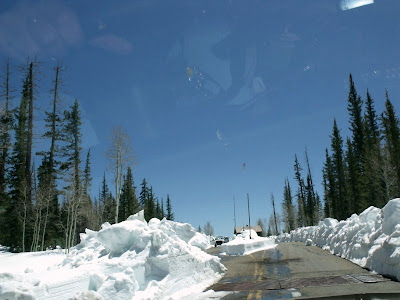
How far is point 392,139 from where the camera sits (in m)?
34.5

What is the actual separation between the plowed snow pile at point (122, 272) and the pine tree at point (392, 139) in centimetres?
2818

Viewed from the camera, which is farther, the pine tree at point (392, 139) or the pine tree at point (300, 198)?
the pine tree at point (300, 198)

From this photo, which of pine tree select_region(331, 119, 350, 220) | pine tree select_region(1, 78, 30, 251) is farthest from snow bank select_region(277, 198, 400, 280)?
pine tree select_region(331, 119, 350, 220)

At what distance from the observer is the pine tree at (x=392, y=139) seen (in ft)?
111

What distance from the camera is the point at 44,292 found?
7691 mm

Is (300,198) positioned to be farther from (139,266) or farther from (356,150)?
(139,266)

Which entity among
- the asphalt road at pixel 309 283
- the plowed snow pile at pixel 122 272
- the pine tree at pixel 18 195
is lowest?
the asphalt road at pixel 309 283

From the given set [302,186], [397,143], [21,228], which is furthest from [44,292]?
[302,186]

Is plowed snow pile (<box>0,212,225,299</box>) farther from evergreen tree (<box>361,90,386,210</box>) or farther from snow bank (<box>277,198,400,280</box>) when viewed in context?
evergreen tree (<box>361,90,386,210</box>)

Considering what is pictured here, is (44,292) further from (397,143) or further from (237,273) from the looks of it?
(397,143)

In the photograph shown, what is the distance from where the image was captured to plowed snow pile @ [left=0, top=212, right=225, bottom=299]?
7.76 meters

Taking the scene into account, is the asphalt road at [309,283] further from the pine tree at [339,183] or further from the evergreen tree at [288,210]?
the evergreen tree at [288,210]

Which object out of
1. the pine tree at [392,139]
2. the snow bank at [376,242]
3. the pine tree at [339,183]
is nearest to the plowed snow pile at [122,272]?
the snow bank at [376,242]

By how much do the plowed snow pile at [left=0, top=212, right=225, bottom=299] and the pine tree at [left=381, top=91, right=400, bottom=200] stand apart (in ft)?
92.5
